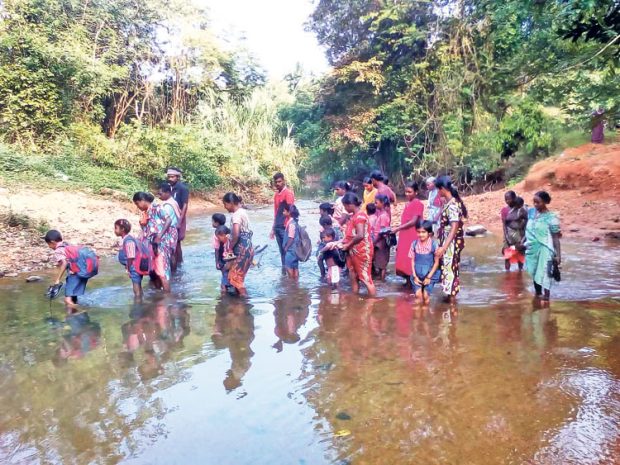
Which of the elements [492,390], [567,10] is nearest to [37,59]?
[567,10]

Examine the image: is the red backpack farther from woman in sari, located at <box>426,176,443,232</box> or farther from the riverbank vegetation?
the riverbank vegetation

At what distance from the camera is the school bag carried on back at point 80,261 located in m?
6.02

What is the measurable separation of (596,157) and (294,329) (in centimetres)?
1305

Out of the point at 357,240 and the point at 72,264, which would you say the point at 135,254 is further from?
the point at 357,240

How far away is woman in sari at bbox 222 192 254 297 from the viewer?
641cm

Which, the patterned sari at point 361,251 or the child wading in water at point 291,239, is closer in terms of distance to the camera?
the patterned sari at point 361,251

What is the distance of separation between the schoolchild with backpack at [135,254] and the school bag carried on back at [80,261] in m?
0.42

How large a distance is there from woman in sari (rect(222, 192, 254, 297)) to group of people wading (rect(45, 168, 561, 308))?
1 centimetres

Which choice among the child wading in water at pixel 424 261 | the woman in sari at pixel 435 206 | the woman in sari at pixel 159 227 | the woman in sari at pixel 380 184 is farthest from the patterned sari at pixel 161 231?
the woman in sari at pixel 435 206

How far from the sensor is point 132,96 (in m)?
23.7

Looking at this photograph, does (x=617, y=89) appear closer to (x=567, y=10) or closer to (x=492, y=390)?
(x=567, y=10)

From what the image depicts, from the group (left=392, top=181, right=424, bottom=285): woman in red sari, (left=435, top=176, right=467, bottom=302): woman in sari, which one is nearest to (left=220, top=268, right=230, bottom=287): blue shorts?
→ (left=392, top=181, right=424, bottom=285): woman in red sari

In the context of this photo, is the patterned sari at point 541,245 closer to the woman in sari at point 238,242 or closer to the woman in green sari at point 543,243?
the woman in green sari at point 543,243

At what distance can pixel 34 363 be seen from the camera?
4375 millimetres
